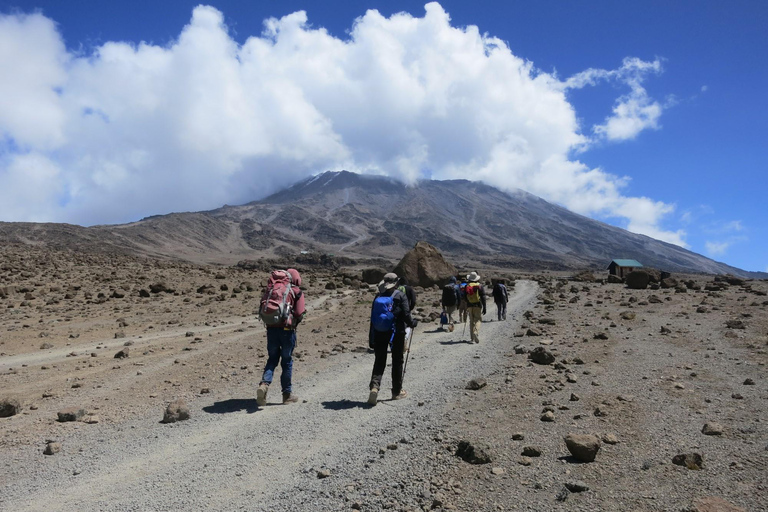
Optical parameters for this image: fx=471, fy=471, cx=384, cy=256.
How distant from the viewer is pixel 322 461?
4699mm

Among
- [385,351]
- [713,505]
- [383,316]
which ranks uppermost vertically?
[383,316]

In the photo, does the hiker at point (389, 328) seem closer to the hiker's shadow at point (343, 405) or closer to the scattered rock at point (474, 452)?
the hiker's shadow at point (343, 405)

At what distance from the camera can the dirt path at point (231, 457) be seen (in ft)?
13.2

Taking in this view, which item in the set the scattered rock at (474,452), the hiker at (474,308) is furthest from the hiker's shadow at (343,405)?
the hiker at (474,308)

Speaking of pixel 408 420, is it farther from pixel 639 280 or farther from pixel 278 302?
pixel 639 280

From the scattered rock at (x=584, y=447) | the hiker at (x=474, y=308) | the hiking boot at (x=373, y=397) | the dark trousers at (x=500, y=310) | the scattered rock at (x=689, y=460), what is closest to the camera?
the scattered rock at (x=689, y=460)

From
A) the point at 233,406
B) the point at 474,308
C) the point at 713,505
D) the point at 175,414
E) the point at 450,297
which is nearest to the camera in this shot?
the point at 713,505

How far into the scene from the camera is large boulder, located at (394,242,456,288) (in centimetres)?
3425

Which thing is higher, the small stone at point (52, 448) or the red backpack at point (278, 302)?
the red backpack at point (278, 302)

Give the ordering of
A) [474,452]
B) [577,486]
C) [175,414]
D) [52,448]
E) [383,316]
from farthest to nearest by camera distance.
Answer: [383,316], [175,414], [52,448], [474,452], [577,486]

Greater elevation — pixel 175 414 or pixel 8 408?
pixel 175 414

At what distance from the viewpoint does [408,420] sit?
592cm

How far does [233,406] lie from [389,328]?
8.44 ft

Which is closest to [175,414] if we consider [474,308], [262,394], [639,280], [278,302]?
[262,394]
